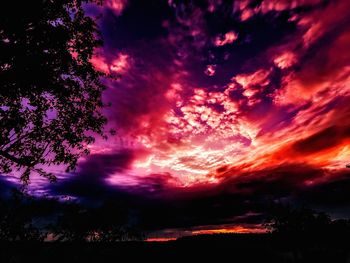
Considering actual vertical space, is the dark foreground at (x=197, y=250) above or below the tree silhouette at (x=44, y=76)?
below

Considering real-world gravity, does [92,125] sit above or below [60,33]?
below

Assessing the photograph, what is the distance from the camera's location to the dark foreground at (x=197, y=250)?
29.9 feet

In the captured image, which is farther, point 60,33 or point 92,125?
point 92,125

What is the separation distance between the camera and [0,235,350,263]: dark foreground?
29.9 ft

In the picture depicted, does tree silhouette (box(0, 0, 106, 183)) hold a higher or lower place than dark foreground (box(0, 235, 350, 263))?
higher

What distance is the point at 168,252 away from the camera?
10195 millimetres

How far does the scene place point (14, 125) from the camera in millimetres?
15156

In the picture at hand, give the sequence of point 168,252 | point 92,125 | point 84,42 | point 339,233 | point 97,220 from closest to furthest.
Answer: point 339,233
point 168,252
point 84,42
point 92,125
point 97,220

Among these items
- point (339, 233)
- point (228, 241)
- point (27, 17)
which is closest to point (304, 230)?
point (339, 233)

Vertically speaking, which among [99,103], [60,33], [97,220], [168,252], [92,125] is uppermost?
[97,220]

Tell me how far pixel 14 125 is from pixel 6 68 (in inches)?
110

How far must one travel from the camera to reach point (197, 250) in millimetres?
9883

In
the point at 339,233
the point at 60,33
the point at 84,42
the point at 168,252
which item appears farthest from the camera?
the point at 84,42

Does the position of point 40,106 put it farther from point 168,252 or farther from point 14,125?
point 168,252
